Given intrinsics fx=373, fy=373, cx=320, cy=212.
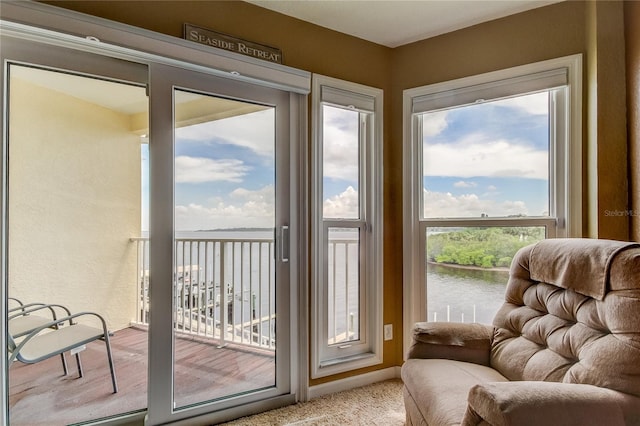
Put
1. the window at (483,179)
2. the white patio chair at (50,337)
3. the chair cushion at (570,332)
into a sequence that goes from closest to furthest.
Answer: the chair cushion at (570,332)
the white patio chair at (50,337)
the window at (483,179)

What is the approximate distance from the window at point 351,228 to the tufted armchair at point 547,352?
801 millimetres

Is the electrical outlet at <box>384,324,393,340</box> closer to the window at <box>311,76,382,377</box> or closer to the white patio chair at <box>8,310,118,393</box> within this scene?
the window at <box>311,76,382,377</box>

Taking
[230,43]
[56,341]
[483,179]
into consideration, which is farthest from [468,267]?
[56,341]

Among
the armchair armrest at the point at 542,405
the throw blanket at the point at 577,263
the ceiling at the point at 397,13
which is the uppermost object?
the ceiling at the point at 397,13

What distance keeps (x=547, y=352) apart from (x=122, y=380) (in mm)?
2323

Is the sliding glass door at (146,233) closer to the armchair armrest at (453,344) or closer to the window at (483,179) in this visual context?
the armchair armrest at (453,344)

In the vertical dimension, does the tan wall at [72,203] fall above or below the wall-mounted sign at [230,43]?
below

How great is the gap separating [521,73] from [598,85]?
42 centimetres

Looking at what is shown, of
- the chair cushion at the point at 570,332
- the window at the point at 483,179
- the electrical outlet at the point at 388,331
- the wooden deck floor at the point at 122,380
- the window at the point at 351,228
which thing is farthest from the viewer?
the electrical outlet at the point at 388,331

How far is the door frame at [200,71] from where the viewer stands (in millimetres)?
1664

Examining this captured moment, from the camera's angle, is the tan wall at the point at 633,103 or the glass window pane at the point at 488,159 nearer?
the tan wall at the point at 633,103

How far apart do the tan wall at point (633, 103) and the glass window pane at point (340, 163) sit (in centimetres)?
157

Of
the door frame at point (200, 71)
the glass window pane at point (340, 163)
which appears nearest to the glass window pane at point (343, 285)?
the glass window pane at point (340, 163)

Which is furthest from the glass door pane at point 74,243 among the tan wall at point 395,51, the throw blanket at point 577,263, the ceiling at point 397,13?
the throw blanket at point 577,263
